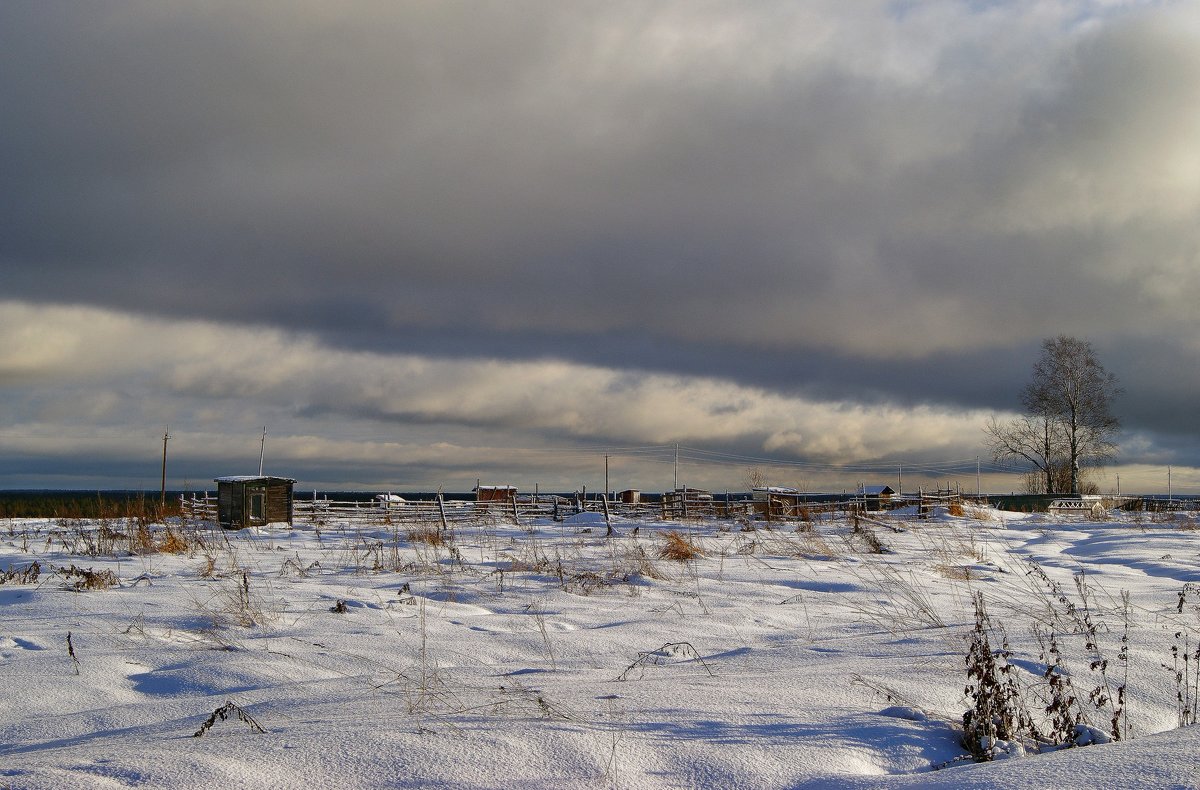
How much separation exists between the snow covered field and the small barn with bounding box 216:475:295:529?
1098 cm

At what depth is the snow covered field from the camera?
2424 millimetres

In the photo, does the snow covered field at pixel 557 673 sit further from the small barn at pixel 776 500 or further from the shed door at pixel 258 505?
the small barn at pixel 776 500

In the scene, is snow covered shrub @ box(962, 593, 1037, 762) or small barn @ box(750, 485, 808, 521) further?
small barn @ box(750, 485, 808, 521)

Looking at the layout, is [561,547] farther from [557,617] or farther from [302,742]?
[302,742]

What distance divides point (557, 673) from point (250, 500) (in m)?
17.8

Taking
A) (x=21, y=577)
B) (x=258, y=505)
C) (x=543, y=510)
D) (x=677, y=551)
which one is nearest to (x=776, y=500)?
(x=543, y=510)

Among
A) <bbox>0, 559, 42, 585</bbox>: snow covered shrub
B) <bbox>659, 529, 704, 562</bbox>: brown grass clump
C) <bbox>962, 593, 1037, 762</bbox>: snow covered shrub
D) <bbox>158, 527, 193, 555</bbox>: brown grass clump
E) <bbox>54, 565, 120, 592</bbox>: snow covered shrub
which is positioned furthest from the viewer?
<bbox>158, 527, 193, 555</bbox>: brown grass clump

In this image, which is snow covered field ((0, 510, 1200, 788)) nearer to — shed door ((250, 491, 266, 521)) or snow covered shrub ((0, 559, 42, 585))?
snow covered shrub ((0, 559, 42, 585))

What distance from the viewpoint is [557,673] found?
4.20m

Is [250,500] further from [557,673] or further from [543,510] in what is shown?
[557,673]

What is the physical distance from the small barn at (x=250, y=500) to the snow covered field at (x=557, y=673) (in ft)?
36.0

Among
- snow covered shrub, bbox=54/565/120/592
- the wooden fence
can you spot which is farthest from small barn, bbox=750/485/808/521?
snow covered shrub, bbox=54/565/120/592

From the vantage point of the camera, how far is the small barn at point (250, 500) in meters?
19.5

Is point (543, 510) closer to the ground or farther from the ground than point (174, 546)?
closer to the ground
